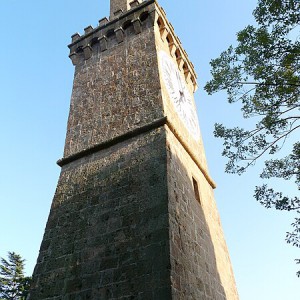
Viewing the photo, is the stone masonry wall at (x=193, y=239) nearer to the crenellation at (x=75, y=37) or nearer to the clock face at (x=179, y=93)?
the clock face at (x=179, y=93)

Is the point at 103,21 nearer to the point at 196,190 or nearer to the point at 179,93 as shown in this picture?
the point at 179,93

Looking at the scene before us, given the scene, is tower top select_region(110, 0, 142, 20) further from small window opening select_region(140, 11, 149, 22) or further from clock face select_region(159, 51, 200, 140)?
clock face select_region(159, 51, 200, 140)

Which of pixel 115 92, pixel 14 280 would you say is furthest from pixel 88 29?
pixel 14 280

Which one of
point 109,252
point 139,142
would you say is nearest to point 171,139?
point 139,142

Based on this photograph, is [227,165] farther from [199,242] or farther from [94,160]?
[94,160]

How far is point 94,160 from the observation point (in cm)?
741

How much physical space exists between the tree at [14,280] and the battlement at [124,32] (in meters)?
15.5

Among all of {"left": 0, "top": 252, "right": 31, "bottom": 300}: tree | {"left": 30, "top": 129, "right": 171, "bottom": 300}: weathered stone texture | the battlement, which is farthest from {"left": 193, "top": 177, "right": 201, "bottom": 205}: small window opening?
{"left": 0, "top": 252, "right": 31, "bottom": 300}: tree

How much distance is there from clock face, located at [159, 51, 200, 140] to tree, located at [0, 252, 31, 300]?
1566cm

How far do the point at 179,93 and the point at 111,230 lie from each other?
201 inches

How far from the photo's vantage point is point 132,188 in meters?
6.23

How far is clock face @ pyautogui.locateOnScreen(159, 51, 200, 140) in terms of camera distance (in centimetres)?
876

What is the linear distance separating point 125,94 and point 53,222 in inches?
142

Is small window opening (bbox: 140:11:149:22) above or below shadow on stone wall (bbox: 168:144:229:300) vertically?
above
